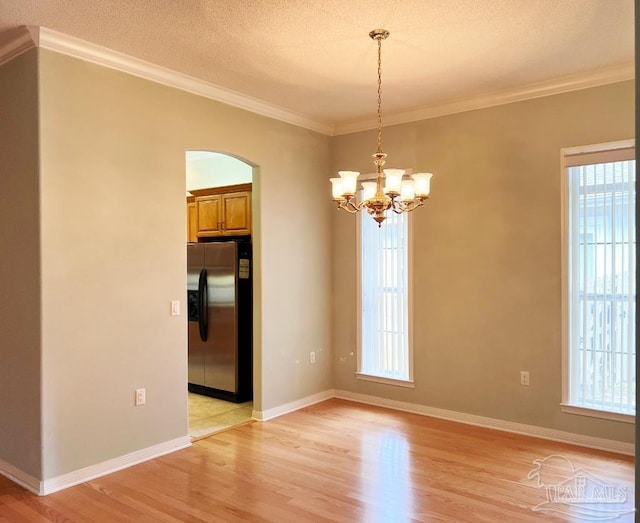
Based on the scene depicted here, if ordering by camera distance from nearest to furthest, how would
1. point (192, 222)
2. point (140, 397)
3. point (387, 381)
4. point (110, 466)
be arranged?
1. point (110, 466)
2. point (140, 397)
3. point (387, 381)
4. point (192, 222)

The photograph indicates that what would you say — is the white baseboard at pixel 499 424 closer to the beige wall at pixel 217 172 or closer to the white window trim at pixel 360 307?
the white window trim at pixel 360 307

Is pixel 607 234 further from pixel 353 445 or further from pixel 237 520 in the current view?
pixel 237 520

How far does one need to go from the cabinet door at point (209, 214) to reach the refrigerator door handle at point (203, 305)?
Answer: 638mm

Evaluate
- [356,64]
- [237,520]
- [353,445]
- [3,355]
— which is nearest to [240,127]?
[356,64]

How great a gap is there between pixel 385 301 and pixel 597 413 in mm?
2017

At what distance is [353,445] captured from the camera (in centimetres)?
407

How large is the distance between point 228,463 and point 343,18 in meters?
3.01

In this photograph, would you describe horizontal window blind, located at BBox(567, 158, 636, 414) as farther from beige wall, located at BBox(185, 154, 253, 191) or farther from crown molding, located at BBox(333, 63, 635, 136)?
beige wall, located at BBox(185, 154, 253, 191)

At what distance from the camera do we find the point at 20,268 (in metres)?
3.37

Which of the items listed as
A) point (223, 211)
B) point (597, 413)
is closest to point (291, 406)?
point (223, 211)

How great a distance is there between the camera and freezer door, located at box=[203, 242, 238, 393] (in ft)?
17.4

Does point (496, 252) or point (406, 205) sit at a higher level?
point (406, 205)

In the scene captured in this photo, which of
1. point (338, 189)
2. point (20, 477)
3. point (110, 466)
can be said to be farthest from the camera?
point (110, 466)

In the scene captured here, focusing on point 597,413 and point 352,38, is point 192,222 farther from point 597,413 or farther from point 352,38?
point 597,413
